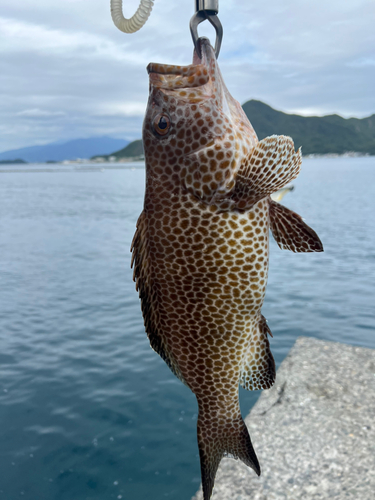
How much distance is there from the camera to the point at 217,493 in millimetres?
6453

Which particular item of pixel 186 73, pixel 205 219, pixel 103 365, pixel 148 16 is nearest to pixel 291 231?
pixel 205 219

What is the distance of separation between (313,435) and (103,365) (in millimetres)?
7064

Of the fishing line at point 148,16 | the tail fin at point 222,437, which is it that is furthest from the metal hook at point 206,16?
the tail fin at point 222,437

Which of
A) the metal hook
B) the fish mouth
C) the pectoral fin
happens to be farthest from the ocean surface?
the metal hook

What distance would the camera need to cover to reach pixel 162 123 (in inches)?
107

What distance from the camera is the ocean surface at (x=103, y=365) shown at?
29.2 feet

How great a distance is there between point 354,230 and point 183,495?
32109 millimetres

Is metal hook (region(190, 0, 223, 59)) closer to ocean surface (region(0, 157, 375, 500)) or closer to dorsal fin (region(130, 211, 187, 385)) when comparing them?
dorsal fin (region(130, 211, 187, 385))

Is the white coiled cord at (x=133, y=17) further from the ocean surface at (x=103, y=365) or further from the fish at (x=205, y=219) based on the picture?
the ocean surface at (x=103, y=365)

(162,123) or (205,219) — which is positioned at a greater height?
(162,123)

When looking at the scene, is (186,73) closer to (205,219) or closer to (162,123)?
(162,123)

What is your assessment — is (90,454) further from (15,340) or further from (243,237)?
(243,237)

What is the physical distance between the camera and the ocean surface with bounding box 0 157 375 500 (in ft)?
29.2

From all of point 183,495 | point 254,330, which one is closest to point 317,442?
point 183,495
